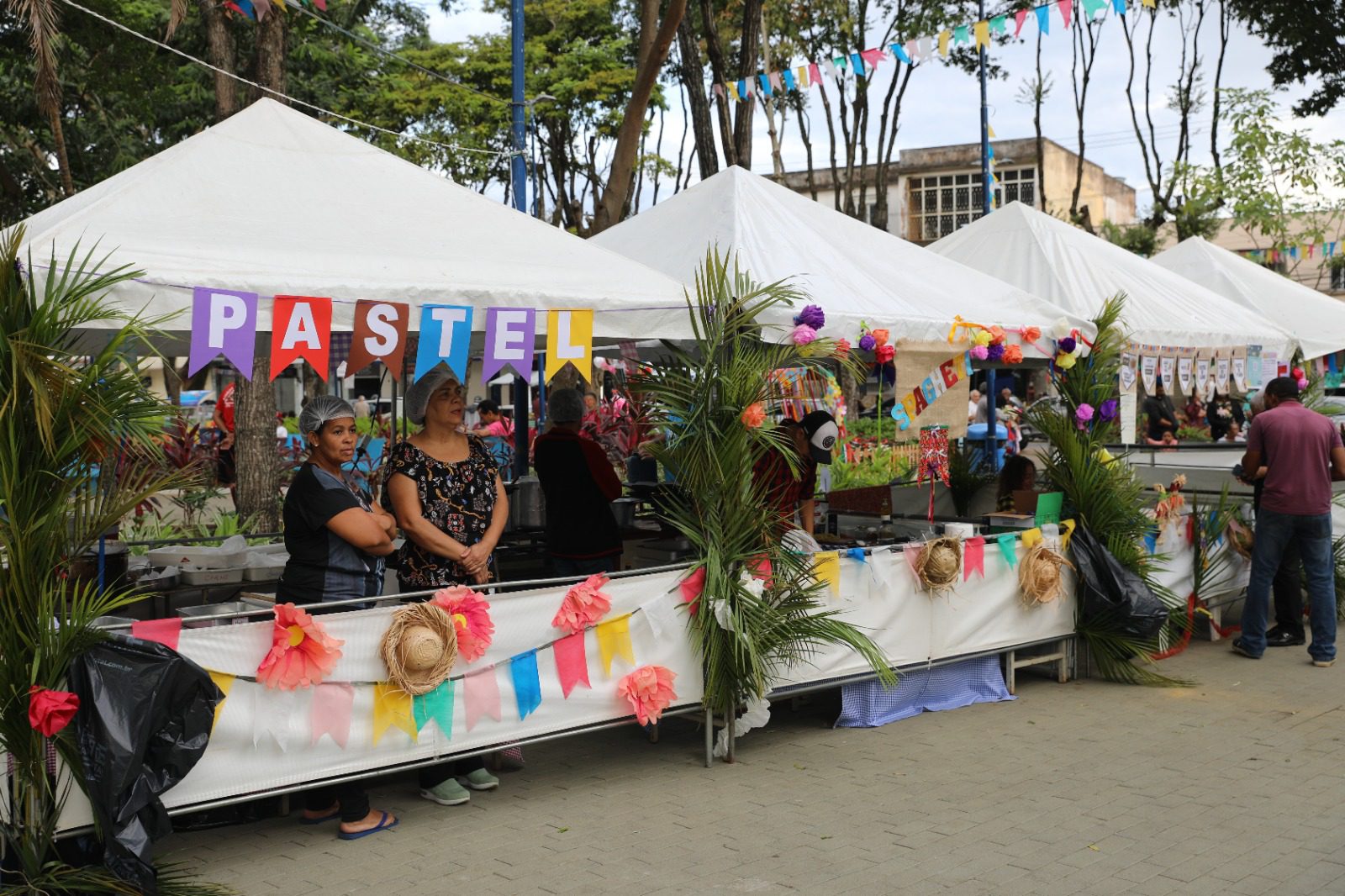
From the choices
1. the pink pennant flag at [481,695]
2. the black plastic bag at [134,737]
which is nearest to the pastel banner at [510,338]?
the pink pennant flag at [481,695]

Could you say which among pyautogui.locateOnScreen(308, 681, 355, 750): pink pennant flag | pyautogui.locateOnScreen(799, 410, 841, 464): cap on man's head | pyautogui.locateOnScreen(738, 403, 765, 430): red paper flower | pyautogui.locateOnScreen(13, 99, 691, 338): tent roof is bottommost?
pyautogui.locateOnScreen(308, 681, 355, 750): pink pennant flag

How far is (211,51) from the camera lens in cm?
1189

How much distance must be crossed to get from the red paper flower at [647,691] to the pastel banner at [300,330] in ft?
6.77

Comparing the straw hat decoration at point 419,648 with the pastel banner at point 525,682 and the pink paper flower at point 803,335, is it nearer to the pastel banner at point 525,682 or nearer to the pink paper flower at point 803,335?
the pastel banner at point 525,682

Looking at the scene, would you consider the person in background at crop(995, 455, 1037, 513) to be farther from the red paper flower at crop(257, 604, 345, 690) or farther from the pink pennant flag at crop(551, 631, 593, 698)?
the red paper flower at crop(257, 604, 345, 690)

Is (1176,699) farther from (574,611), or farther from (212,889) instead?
(212,889)

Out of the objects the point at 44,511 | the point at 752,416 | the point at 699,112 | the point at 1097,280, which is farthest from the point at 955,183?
the point at 44,511

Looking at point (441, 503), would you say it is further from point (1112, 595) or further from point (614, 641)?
point (1112, 595)

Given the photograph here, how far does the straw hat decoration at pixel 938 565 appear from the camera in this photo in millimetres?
6988

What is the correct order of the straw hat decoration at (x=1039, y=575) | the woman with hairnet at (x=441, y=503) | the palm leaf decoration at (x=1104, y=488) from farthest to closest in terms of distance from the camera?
the palm leaf decoration at (x=1104, y=488) → the straw hat decoration at (x=1039, y=575) → the woman with hairnet at (x=441, y=503)

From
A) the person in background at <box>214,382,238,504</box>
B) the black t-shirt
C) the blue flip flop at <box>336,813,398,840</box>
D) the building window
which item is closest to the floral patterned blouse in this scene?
the black t-shirt

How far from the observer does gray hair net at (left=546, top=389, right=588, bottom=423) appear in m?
6.71

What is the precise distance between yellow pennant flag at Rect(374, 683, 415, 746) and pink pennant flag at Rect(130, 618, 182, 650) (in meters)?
0.90

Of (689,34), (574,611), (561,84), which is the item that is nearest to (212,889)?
(574,611)
